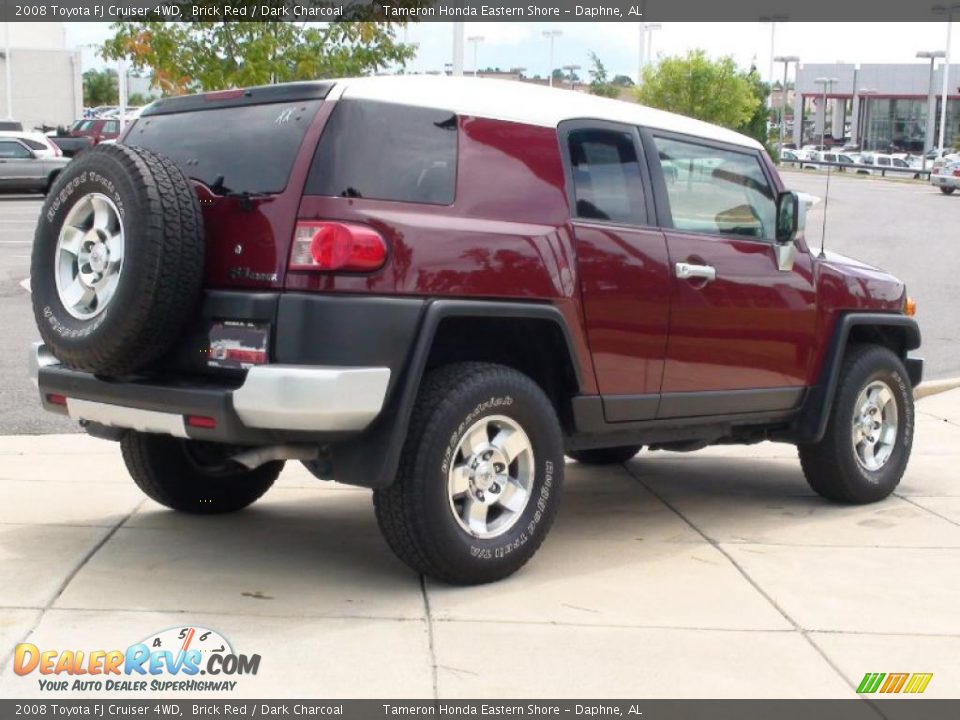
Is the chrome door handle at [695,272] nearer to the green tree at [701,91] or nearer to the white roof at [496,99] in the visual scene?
the white roof at [496,99]

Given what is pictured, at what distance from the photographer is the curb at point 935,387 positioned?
11414 mm

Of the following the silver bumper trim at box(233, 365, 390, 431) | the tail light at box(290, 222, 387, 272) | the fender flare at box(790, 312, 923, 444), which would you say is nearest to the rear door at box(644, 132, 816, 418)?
the fender flare at box(790, 312, 923, 444)

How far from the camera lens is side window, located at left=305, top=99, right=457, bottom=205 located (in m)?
5.07

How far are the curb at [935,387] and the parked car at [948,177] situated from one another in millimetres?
34893

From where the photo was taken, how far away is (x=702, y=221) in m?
6.57

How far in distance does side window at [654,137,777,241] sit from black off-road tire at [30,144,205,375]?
92.6 inches

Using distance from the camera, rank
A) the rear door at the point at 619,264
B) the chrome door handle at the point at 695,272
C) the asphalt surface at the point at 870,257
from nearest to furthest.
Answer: the rear door at the point at 619,264 → the chrome door handle at the point at 695,272 → the asphalt surface at the point at 870,257

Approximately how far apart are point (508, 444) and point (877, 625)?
1583mm

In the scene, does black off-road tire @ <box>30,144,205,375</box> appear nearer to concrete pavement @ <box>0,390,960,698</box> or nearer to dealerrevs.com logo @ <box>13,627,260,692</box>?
concrete pavement @ <box>0,390,960,698</box>

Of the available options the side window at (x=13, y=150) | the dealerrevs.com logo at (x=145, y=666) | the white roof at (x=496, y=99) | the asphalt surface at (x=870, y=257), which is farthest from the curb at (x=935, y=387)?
the side window at (x=13, y=150)

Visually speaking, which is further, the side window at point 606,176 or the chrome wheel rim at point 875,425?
the chrome wheel rim at point 875,425

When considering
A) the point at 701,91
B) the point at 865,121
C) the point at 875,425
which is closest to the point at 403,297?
the point at 875,425
